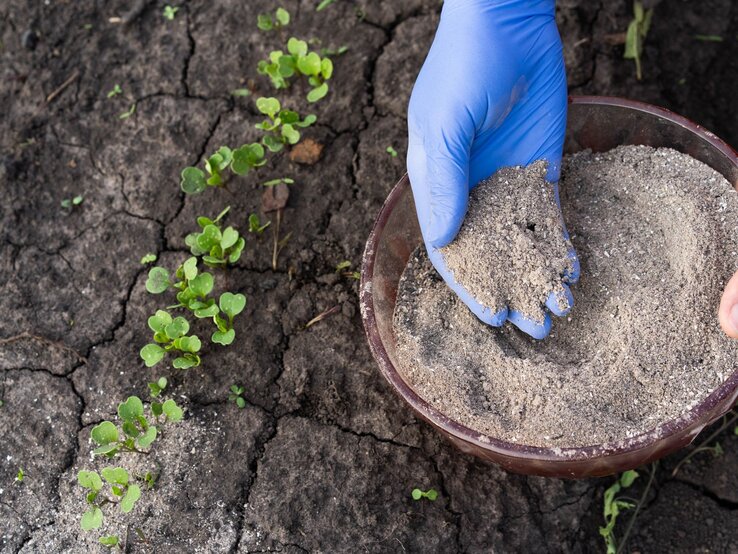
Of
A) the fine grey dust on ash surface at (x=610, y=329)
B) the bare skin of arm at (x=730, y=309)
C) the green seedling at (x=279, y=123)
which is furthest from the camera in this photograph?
the green seedling at (x=279, y=123)

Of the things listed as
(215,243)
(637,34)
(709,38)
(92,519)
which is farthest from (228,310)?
(709,38)

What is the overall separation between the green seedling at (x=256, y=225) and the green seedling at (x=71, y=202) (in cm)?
65

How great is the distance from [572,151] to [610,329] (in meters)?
0.68

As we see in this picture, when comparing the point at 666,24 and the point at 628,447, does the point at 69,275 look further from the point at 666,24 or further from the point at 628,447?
the point at 666,24

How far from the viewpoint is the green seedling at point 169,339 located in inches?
90.7

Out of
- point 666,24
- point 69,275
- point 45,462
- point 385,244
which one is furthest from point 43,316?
point 666,24

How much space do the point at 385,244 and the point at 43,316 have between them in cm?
122

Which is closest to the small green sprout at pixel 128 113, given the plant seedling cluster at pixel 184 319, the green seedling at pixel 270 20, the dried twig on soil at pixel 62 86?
the dried twig on soil at pixel 62 86

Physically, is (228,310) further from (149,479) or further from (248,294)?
(149,479)

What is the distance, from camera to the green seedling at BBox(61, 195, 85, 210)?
2695 millimetres

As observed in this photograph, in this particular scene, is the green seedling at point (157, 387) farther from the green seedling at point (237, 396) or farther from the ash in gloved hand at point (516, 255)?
the ash in gloved hand at point (516, 255)

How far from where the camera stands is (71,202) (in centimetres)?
271

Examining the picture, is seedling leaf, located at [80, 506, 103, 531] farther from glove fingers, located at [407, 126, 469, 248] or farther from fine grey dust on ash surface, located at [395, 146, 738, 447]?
glove fingers, located at [407, 126, 469, 248]

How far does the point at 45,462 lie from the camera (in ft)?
7.64
